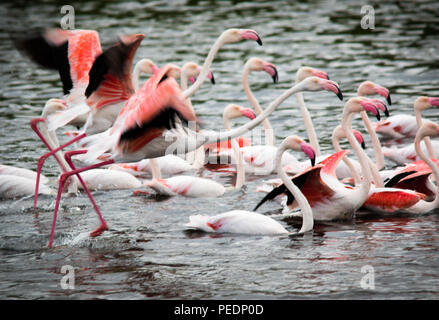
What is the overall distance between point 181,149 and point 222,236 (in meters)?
0.94

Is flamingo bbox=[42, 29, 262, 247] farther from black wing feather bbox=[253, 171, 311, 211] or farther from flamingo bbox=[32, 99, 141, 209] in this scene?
flamingo bbox=[32, 99, 141, 209]

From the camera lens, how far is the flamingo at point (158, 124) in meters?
6.58

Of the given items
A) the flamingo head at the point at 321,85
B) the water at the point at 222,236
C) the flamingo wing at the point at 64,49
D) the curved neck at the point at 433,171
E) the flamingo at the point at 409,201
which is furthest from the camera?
the flamingo wing at the point at 64,49

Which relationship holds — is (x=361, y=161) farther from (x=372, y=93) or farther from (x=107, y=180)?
(x=107, y=180)

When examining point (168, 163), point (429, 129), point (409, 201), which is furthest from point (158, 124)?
point (168, 163)

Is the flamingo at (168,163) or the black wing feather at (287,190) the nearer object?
the black wing feather at (287,190)

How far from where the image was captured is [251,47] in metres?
18.0

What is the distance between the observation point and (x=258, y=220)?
7.42 metres

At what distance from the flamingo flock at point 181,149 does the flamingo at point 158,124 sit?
1cm

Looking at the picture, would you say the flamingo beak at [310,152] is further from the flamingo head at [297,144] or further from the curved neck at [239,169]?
the curved neck at [239,169]

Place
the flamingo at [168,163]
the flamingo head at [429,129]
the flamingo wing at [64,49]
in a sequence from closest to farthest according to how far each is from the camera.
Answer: the flamingo head at [429,129] → the flamingo wing at [64,49] → the flamingo at [168,163]

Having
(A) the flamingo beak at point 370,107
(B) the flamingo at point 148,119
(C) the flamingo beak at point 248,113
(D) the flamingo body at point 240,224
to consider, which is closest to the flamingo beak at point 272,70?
(C) the flamingo beak at point 248,113

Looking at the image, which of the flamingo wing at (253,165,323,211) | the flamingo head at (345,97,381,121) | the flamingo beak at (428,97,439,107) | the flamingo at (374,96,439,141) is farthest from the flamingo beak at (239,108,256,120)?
the flamingo at (374,96,439,141)
